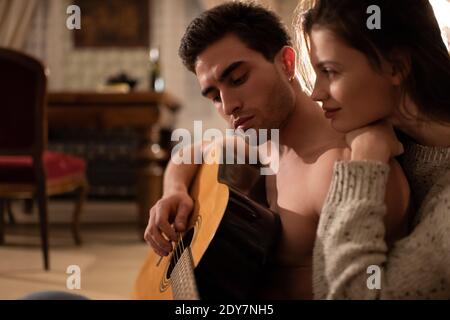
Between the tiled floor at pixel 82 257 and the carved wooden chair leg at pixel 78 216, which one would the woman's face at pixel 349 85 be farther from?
the carved wooden chair leg at pixel 78 216

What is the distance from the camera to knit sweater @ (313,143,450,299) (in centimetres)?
61

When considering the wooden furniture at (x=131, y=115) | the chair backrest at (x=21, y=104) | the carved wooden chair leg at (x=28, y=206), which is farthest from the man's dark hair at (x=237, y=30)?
the carved wooden chair leg at (x=28, y=206)

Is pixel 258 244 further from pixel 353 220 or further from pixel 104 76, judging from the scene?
pixel 104 76

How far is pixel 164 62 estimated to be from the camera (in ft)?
18.8

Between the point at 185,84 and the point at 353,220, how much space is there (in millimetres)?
5271

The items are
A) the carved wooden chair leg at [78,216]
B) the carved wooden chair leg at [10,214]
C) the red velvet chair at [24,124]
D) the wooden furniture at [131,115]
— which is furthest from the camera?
the carved wooden chair leg at [10,214]

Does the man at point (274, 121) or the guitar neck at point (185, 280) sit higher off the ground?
the man at point (274, 121)

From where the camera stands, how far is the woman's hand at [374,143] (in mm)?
659

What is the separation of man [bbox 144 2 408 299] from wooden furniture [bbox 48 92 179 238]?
1.97 m

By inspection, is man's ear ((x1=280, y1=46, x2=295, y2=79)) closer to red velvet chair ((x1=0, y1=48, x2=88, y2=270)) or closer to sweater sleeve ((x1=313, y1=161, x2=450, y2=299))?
sweater sleeve ((x1=313, y1=161, x2=450, y2=299))

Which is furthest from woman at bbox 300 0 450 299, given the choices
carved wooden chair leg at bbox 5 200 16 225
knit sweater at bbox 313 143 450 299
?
carved wooden chair leg at bbox 5 200 16 225

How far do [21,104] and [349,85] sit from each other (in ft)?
6.68

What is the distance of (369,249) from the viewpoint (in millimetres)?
605

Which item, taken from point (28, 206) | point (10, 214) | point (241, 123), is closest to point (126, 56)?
point (28, 206)
